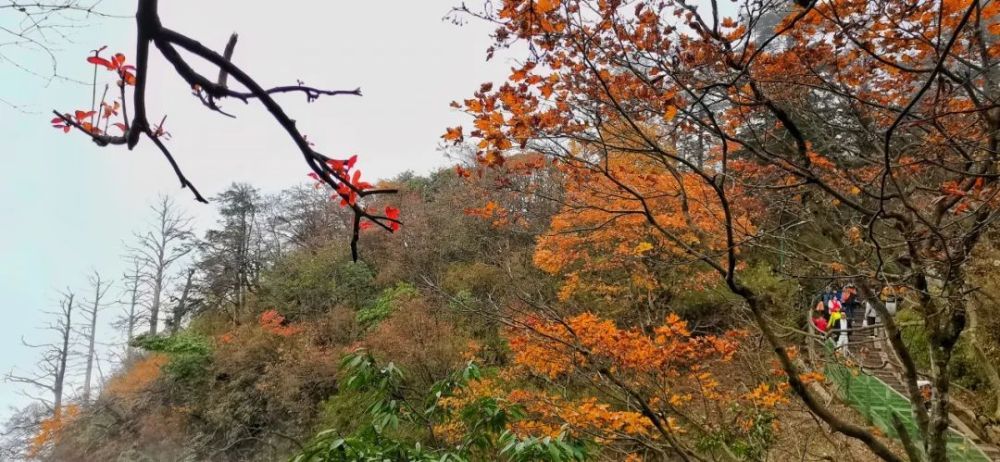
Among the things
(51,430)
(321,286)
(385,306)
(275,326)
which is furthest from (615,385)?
(51,430)

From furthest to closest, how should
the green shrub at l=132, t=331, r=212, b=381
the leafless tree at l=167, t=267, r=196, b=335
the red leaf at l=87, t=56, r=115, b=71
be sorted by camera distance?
the leafless tree at l=167, t=267, r=196, b=335 < the green shrub at l=132, t=331, r=212, b=381 < the red leaf at l=87, t=56, r=115, b=71

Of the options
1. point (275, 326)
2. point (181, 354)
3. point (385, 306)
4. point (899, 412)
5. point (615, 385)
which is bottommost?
point (899, 412)

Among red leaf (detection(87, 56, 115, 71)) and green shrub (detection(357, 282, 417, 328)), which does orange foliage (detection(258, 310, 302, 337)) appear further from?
red leaf (detection(87, 56, 115, 71))

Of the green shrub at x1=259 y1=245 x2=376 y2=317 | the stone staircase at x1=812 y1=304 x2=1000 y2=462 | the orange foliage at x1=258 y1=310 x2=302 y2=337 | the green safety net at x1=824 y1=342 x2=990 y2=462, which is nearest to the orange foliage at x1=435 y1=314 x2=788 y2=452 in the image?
the green safety net at x1=824 y1=342 x2=990 y2=462

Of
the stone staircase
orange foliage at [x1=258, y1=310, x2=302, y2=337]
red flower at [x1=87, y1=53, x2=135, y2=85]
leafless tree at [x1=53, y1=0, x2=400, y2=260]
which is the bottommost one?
the stone staircase

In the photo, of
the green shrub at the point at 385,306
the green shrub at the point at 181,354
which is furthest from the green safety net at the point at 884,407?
the green shrub at the point at 181,354

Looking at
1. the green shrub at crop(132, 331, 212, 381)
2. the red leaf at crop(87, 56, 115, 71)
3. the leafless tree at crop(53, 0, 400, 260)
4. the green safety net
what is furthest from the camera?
the green shrub at crop(132, 331, 212, 381)

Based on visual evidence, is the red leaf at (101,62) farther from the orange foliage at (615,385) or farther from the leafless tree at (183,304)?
the leafless tree at (183,304)

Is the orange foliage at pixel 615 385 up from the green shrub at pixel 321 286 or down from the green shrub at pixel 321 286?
down

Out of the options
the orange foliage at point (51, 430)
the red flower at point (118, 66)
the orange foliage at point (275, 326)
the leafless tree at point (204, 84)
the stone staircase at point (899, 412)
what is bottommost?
the stone staircase at point (899, 412)

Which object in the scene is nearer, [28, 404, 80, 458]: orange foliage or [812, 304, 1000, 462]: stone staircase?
[812, 304, 1000, 462]: stone staircase

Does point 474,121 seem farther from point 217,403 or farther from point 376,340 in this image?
point 217,403

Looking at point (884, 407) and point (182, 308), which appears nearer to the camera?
point (884, 407)

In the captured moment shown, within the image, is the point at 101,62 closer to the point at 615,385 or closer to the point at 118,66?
the point at 118,66
